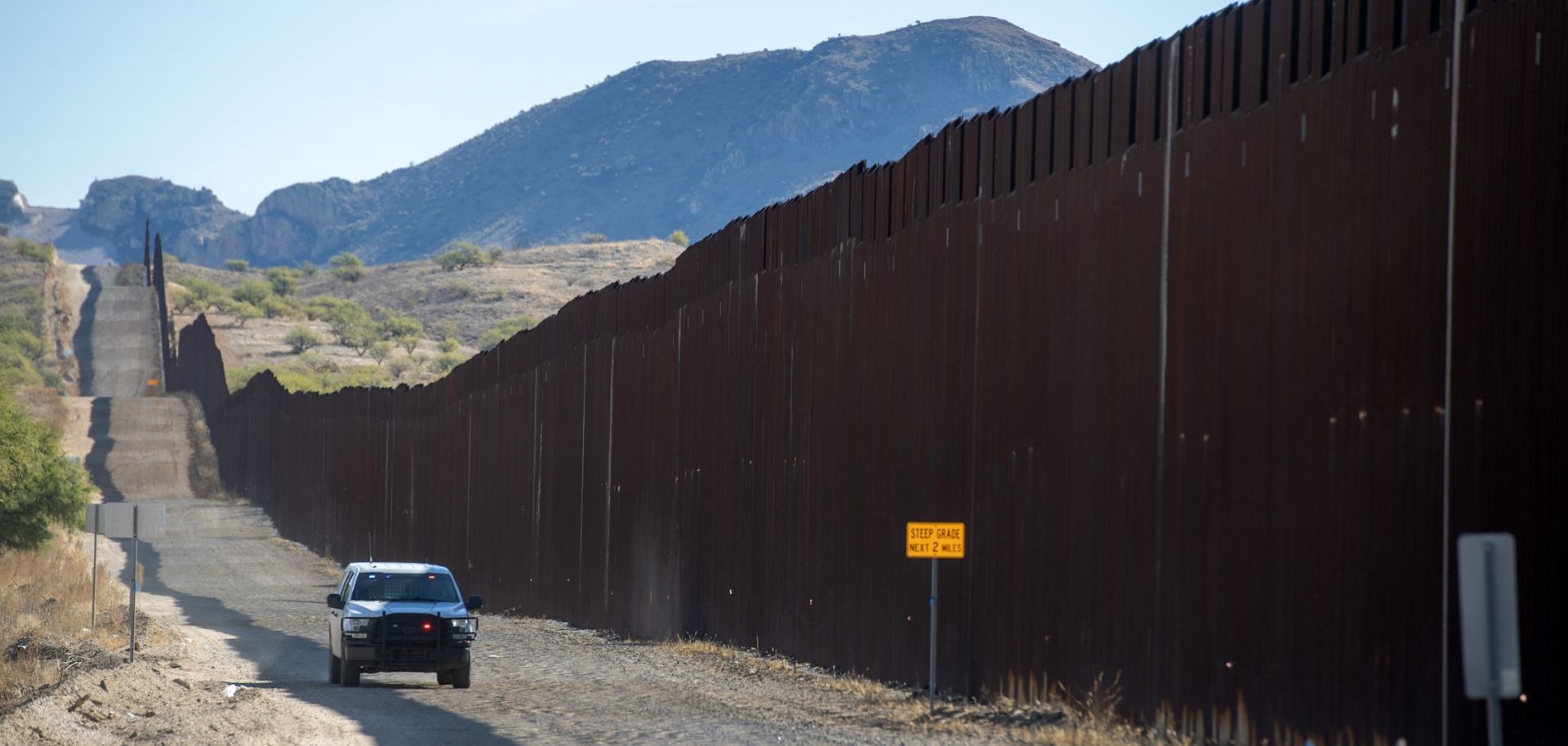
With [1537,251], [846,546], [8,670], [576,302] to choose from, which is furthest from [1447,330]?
[576,302]

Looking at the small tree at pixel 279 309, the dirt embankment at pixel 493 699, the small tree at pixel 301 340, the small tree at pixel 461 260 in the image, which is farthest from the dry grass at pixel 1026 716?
the small tree at pixel 461 260

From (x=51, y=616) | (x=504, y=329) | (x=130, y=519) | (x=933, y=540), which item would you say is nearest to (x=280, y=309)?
(x=504, y=329)

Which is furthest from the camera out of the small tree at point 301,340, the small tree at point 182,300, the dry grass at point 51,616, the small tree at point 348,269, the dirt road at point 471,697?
the small tree at point 348,269

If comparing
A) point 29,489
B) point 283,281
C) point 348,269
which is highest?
point 348,269

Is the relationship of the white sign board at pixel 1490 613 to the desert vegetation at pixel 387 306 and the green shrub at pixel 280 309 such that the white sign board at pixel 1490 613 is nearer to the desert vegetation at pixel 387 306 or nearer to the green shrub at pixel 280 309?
the desert vegetation at pixel 387 306

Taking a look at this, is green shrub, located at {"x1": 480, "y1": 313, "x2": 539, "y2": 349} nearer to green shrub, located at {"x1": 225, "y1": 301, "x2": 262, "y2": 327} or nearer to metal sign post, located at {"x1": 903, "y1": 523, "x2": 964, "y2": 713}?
green shrub, located at {"x1": 225, "y1": 301, "x2": 262, "y2": 327}

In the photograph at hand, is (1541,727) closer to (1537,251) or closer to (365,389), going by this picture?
(1537,251)

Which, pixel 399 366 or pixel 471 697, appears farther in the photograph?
pixel 399 366

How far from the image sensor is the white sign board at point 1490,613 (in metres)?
7.69

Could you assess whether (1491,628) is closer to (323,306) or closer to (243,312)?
(243,312)

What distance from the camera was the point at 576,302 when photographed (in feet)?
116

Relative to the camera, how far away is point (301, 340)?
4299 inches

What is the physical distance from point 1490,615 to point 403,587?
56.1 feet

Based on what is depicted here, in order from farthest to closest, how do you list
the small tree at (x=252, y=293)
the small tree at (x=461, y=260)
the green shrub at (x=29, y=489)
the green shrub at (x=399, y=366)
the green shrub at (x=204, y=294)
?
the small tree at (x=461, y=260)
the small tree at (x=252, y=293)
the green shrub at (x=204, y=294)
the green shrub at (x=399, y=366)
the green shrub at (x=29, y=489)
